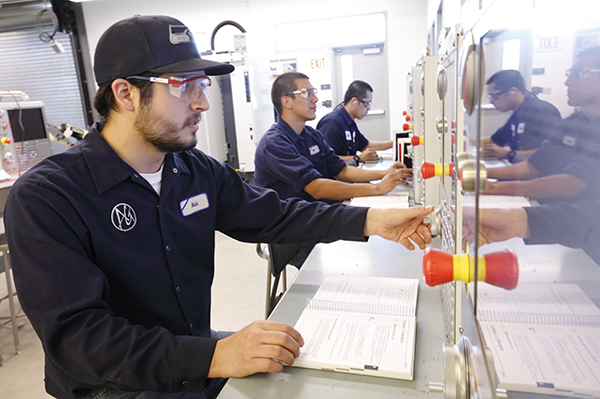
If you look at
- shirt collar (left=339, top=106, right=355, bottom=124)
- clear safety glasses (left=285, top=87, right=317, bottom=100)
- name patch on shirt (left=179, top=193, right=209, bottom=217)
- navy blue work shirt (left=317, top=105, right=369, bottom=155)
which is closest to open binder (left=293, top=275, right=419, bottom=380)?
name patch on shirt (left=179, top=193, right=209, bottom=217)

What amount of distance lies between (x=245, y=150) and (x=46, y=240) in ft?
15.3

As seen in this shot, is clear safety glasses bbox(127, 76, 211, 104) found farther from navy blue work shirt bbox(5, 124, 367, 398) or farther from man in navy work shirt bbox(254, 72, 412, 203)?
man in navy work shirt bbox(254, 72, 412, 203)

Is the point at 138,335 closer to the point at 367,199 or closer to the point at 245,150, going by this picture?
the point at 367,199

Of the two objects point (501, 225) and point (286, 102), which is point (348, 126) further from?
point (501, 225)

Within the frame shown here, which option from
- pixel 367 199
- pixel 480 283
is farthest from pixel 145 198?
pixel 367 199

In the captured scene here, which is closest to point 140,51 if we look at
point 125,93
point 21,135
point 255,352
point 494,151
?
point 125,93

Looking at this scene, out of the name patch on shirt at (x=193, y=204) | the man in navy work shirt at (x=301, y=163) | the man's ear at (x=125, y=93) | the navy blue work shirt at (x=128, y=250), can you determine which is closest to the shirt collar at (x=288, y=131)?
the man in navy work shirt at (x=301, y=163)

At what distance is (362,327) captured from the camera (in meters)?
0.90

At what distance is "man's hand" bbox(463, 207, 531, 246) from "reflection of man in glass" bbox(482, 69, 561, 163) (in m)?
0.05

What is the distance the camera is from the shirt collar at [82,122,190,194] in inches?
37.7

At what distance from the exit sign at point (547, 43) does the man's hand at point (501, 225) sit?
0.12 metres

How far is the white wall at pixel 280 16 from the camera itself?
18.3 feet

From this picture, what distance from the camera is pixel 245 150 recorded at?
541 centimetres

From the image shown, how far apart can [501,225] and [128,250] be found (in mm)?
860
